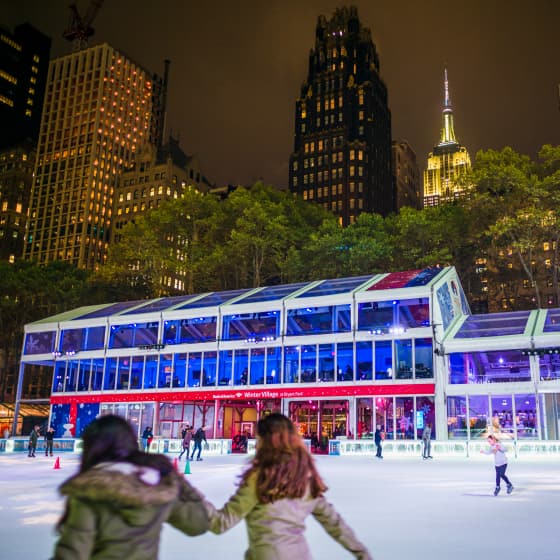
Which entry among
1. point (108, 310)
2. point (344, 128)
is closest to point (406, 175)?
point (344, 128)

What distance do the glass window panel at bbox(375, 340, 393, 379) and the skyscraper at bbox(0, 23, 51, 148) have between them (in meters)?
158

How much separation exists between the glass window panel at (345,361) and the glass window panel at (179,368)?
11275mm

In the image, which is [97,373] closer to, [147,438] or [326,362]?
[147,438]

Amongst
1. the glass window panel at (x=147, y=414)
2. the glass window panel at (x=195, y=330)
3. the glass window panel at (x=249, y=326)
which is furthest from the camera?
the glass window panel at (x=195, y=330)

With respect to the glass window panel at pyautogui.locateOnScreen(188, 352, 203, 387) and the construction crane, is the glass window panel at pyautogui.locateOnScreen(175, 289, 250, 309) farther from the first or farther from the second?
the construction crane

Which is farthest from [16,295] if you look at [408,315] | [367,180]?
[367,180]

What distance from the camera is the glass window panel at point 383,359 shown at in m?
36.6

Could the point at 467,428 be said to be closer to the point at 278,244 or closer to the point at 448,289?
the point at 448,289

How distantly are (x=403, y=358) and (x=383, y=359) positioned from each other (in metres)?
1.20

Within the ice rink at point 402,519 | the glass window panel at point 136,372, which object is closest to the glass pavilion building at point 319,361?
the glass window panel at point 136,372

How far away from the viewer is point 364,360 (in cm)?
3766

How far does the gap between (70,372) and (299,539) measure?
4681 centimetres

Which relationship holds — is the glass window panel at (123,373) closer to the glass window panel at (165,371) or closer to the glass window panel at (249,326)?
the glass window panel at (165,371)

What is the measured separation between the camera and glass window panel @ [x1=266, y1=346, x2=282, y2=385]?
40219 mm
